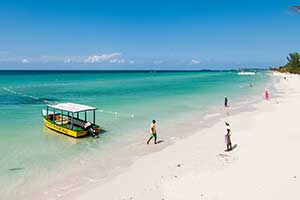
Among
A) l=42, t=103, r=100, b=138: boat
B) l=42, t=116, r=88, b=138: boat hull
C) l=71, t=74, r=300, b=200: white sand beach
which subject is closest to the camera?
l=71, t=74, r=300, b=200: white sand beach

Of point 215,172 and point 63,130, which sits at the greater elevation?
point 63,130

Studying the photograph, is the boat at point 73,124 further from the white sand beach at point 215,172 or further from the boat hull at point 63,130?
the white sand beach at point 215,172

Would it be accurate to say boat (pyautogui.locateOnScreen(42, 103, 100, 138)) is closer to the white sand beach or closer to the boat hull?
the boat hull

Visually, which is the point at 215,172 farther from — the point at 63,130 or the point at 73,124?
the point at 73,124

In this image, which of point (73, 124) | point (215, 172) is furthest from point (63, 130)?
point (215, 172)

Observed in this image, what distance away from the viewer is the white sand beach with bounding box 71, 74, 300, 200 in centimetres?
982

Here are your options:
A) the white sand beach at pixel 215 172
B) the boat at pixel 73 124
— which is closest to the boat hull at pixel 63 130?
the boat at pixel 73 124

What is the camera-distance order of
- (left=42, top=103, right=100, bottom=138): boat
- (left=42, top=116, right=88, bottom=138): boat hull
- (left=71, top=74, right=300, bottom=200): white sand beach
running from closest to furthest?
(left=71, top=74, right=300, bottom=200): white sand beach
(left=42, top=116, right=88, bottom=138): boat hull
(left=42, top=103, right=100, bottom=138): boat

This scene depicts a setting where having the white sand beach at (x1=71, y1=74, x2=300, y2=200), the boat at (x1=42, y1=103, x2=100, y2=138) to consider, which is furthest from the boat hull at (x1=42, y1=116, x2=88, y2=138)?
the white sand beach at (x1=71, y1=74, x2=300, y2=200)

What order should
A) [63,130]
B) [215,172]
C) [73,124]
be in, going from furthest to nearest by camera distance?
1. [73,124]
2. [63,130]
3. [215,172]

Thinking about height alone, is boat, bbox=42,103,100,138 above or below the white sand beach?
above

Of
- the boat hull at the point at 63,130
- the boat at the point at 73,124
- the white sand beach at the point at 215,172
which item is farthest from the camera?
the boat at the point at 73,124

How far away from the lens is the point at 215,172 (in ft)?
38.1

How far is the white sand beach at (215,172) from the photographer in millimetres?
9820
